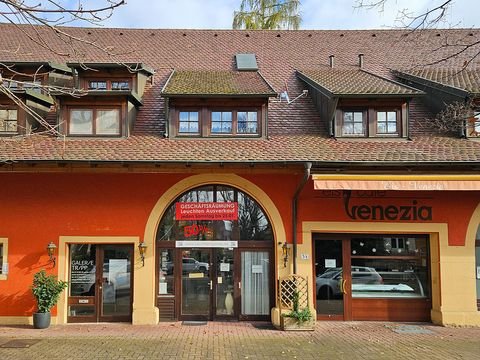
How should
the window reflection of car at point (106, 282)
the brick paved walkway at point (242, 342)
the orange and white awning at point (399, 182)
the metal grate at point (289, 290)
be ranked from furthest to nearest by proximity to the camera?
the window reflection of car at point (106, 282), the metal grate at point (289, 290), the orange and white awning at point (399, 182), the brick paved walkway at point (242, 342)

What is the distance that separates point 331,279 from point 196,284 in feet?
11.9

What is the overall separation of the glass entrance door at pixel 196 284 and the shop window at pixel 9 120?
574 centimetres

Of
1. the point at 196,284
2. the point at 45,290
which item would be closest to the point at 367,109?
the point at 196,284

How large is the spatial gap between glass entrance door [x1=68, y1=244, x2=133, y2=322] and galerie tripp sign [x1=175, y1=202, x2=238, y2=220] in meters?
1.65

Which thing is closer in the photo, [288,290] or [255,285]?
[288,290]

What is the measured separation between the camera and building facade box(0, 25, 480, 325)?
38.0ft

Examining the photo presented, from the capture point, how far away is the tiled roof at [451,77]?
43.3 ft

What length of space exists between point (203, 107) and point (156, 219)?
3.43 metres

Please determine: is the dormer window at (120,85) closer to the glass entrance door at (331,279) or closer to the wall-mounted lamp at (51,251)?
the wall-mounted lamp at (51,251)

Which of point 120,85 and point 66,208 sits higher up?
point 120,85

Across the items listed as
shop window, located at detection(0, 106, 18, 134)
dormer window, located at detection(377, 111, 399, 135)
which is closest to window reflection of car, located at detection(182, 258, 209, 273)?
shop window, located at detection(0, 106, 18, 134)

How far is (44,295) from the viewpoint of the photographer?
11.0 meters

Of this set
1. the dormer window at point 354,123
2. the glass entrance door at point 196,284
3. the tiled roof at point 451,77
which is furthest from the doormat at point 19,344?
the tiled roof at point 451,77

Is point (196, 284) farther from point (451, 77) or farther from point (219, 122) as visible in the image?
point (451, 77)
